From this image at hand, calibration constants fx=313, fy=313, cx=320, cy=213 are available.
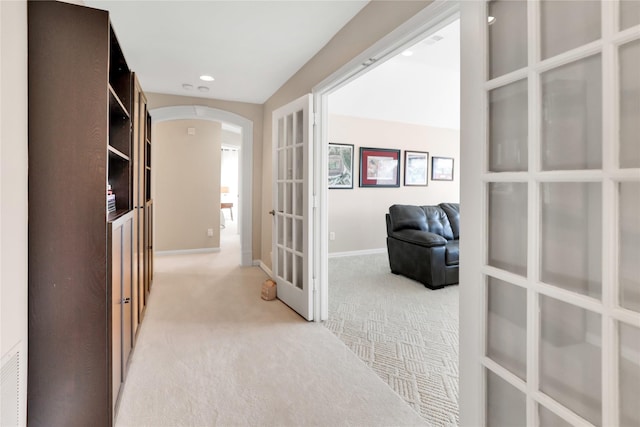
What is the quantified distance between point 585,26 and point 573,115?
0.23 metres

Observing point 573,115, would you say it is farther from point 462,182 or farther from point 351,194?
point 351,194

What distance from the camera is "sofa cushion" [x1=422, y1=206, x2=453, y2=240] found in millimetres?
4383

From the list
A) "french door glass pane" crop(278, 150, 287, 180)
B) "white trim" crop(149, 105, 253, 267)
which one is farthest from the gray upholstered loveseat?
"white trim" crop(149, 105, 253, 267)

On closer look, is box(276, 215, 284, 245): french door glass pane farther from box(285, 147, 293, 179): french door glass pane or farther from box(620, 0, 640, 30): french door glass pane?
box(620, 0, 640, 30): french door glass pane

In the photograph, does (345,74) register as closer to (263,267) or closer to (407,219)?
(407,219)

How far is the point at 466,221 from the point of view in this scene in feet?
3.92

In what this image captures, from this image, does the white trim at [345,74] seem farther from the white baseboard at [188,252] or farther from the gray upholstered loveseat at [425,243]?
the white baseboard at [188,252]

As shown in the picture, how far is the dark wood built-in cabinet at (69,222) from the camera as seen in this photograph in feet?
4.31

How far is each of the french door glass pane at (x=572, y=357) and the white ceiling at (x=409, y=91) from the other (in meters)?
3.95

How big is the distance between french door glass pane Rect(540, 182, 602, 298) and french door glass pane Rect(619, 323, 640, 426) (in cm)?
10

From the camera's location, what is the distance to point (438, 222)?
14.6ft

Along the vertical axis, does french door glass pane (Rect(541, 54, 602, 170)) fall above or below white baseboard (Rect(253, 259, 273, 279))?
above

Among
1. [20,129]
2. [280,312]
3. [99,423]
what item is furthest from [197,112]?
[99,423]

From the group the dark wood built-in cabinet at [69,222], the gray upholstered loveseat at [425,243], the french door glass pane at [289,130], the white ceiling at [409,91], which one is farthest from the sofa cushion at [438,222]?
the dark wood built-in cabinet at [69,222]
